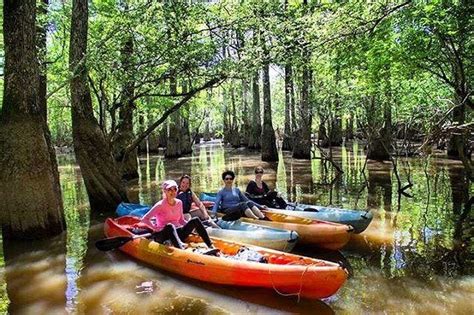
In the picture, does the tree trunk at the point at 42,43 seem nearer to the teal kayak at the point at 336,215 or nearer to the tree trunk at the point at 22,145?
the tree trunk at the point at 22,145

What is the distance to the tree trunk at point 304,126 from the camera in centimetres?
1885

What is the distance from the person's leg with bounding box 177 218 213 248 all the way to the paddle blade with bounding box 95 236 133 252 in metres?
0.87

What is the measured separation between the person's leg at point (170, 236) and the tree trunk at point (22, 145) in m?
2.90

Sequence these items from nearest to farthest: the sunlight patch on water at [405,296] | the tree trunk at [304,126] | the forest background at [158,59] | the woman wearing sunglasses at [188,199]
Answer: the sunlight patch on water at [405,296]
the woman wearing sunglasses at [188,199]
the forest background at [158,59]
the tree trunk at [304,126]

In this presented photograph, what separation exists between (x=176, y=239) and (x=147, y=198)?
617 centimetres

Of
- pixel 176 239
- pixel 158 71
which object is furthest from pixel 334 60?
pixel 176 239

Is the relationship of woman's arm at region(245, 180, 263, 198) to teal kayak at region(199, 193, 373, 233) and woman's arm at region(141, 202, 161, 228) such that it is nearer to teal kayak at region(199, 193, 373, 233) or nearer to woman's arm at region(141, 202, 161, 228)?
teal kayak at region(199, 193, 373, 233)

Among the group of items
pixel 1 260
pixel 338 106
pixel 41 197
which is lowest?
pixel 1 260

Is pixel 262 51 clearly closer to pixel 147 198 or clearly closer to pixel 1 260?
pixel 147 198

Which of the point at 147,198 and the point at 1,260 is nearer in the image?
the point at 1,260

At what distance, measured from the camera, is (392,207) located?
9.84 meters

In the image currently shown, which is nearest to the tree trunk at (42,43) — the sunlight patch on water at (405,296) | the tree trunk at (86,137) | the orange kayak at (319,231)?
the tree trunk at (86,137)

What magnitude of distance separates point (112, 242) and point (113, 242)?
0.05ft

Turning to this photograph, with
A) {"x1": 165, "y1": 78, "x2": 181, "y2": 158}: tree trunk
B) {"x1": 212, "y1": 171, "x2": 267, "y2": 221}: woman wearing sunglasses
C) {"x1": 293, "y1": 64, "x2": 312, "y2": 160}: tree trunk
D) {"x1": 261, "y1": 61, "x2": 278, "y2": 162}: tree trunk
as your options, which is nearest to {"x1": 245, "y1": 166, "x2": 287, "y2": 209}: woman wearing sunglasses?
{"x1": 212, "y1": 171, "x2": 267, "y2": 221}: woman wearing sunglasses
